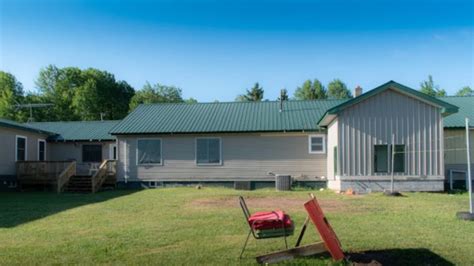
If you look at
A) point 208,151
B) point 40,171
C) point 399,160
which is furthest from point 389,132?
point 40,171

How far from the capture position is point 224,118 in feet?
77.7

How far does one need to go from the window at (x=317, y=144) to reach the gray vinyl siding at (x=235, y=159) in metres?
0.21

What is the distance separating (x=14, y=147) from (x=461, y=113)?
2171cm

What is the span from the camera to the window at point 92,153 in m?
26.6

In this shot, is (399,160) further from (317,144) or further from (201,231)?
(201,231)

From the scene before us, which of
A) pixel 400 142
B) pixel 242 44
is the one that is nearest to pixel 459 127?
pixel 400 142

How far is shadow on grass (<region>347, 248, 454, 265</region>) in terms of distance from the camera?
653 centimetres

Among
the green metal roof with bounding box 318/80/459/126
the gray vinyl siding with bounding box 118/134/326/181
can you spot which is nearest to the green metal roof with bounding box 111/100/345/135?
the gray vinyl siding with bounding box 118/134/326/181

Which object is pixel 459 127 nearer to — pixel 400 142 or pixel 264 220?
pixel 400 142

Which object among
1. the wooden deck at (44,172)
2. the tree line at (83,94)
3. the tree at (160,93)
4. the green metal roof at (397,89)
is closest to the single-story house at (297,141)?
the green metal roof at (397,89)

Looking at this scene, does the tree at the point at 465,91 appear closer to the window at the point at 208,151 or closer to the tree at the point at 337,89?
the tree at the point at 337,89

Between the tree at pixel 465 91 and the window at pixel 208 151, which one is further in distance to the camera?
the tree at pixel 465 91

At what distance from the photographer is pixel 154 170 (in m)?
22.7

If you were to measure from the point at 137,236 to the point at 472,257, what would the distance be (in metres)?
5.70
